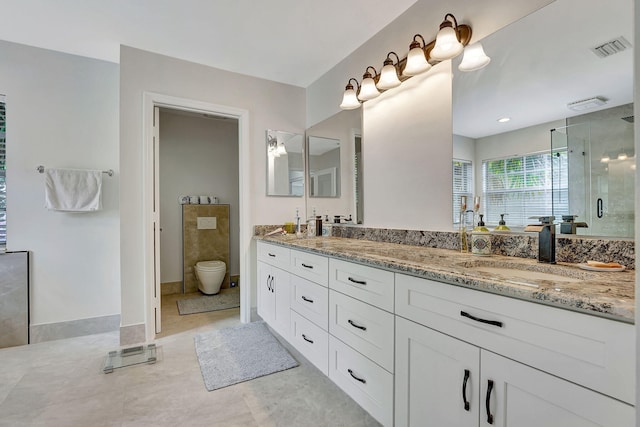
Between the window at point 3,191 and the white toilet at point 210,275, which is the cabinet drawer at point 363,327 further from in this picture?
the window at point 3,191

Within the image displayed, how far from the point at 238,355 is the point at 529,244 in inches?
80.7

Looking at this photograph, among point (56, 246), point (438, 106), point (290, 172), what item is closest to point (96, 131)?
point (56, 246)

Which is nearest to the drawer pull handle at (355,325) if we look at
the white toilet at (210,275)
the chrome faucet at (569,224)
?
the chrome faucet at (569,224)

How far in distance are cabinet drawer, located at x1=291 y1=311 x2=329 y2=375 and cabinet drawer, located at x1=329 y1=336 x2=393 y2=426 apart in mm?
63

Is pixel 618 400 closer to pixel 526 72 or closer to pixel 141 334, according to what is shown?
pixel 526 72

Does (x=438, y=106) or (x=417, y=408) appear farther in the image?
(x=438, y=106)

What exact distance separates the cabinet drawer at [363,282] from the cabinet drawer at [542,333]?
0.18 metres

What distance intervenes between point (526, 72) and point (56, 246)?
3.60 m

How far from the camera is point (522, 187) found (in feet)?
4.76

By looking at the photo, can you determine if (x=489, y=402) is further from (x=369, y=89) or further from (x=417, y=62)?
(x=369, y=89)

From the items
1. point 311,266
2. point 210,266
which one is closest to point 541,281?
point 311,266

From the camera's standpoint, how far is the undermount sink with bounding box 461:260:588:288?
1.06 metres

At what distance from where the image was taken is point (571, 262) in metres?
1.23

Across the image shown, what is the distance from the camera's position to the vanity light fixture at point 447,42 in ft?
5.27
